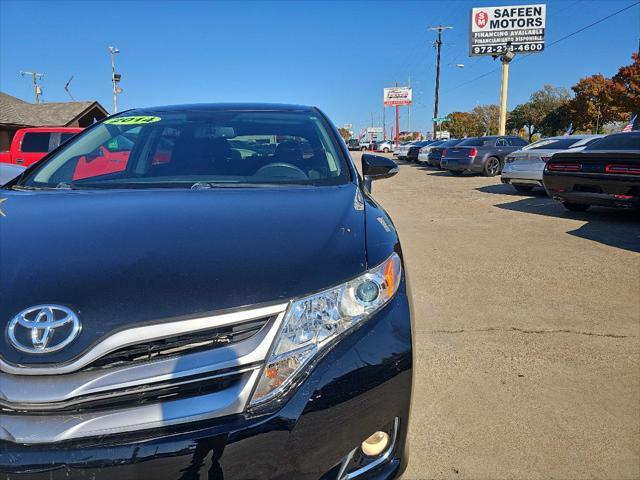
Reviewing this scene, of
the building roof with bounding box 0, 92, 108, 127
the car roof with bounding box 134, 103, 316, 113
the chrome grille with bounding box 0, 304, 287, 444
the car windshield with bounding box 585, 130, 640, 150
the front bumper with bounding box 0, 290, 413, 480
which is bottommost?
the front bumper with bounding box 0, 290, 413, 480

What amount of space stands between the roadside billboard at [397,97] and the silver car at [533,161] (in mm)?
67337

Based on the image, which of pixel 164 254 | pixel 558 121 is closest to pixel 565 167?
pixel 164 254

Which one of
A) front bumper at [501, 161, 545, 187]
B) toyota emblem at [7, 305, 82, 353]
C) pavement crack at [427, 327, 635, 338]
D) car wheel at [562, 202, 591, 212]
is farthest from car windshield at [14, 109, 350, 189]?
front bumper at [501, 161, 545, 187]

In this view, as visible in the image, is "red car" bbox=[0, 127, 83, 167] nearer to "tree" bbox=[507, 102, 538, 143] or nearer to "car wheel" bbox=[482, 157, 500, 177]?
"car wheel" bbox=[482, 157, 500, 177]

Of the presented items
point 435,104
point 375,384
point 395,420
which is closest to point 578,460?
point 395,420

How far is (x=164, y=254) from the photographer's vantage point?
152 cm

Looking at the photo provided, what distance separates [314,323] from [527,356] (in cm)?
245

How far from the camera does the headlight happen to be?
1313 mm

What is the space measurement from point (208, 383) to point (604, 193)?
758 cm

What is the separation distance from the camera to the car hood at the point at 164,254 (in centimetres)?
131

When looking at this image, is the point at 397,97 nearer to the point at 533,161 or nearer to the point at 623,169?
the point at 533,161

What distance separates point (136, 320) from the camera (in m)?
1.28

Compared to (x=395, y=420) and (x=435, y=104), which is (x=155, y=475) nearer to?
(x=395, y=420)

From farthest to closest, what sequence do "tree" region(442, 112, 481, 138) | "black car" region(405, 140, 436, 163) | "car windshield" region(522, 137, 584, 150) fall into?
"tree" region(442, 112, 481, 138) < "black car" region(405, 140, 436, 163) < "car windshield" region(522, 137, 584, 150)
